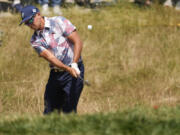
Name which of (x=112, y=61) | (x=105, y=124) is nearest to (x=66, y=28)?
(x=105, y=124)

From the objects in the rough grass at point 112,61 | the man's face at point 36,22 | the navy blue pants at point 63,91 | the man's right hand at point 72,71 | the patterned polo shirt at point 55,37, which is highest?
the man's face at point 36,22

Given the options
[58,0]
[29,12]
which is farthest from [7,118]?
[58,0]

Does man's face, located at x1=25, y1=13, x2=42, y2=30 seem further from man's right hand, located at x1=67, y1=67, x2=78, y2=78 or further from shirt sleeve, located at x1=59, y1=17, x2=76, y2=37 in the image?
man's right hand, located at x1=67, y1=67, x2=78, y2=78

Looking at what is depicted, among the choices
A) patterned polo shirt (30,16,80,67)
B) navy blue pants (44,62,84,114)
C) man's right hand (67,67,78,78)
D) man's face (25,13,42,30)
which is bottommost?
navy blue pants (44,62,84,114)

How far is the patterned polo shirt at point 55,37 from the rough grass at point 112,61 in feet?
6.06

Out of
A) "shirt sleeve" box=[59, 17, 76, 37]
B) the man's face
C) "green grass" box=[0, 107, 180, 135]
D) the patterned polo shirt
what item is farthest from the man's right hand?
"green grass" box=[0, 107, 180, 135]

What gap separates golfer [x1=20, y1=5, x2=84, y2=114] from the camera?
5.11m

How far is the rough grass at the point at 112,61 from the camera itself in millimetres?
7953

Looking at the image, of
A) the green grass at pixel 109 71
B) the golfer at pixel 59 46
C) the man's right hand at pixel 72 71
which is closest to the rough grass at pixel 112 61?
the green grass at pixel 109 71

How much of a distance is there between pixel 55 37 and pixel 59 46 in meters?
0.13

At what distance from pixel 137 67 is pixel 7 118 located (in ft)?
17.2

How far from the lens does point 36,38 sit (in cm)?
524

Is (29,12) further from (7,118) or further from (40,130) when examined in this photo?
(40,130)

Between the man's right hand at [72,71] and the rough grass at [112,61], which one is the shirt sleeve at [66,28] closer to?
the man's right hand at [72,71]
